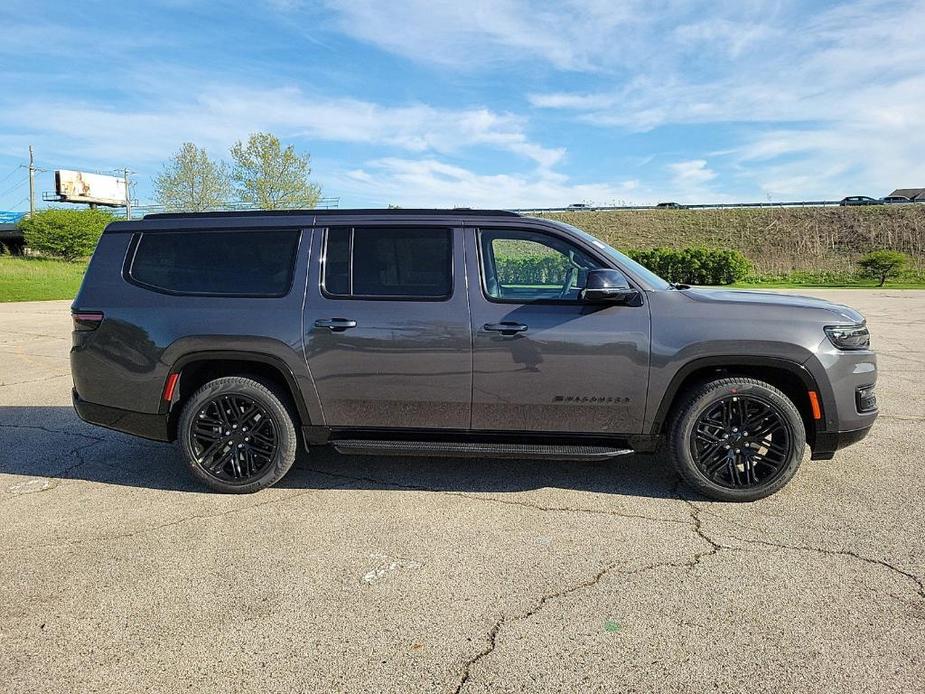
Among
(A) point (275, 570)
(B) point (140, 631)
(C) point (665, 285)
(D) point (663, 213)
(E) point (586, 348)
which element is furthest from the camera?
(D) point (663, 213)

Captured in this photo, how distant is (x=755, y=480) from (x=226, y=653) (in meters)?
3.25

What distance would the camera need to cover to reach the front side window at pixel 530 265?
13.7 ft

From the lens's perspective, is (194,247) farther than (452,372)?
Yes

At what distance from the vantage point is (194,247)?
4.39 meters

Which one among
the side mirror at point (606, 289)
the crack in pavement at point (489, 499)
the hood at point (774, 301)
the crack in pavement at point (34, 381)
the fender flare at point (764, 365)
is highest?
the side mirror at point (606, 289)

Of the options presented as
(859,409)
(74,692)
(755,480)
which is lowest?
(74,692)

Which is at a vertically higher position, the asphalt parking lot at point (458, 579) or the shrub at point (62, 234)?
the shrub at point (62, 234)

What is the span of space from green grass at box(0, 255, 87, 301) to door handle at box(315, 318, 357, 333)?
21.3 m

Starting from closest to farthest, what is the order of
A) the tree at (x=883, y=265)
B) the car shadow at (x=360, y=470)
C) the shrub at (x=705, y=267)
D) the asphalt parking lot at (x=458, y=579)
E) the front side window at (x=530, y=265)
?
the asphalt parking lot at (x=458, y=579), the front side window at (x=530, y=265), the car shadow at (x=360, y=470), the shrub at (x=705, y=267), the tree at (x=883, y=265)

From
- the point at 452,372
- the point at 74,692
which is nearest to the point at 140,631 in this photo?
the point at 74,692

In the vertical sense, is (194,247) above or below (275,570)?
above

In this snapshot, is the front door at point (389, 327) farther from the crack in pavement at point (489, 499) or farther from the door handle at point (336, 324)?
the crack in pavement at point (489, 499)

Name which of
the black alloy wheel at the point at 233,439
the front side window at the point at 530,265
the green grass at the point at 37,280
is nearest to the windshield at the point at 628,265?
the front side window at the point at 530,265

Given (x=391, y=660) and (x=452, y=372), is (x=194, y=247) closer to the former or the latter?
(x=452, y=372)
